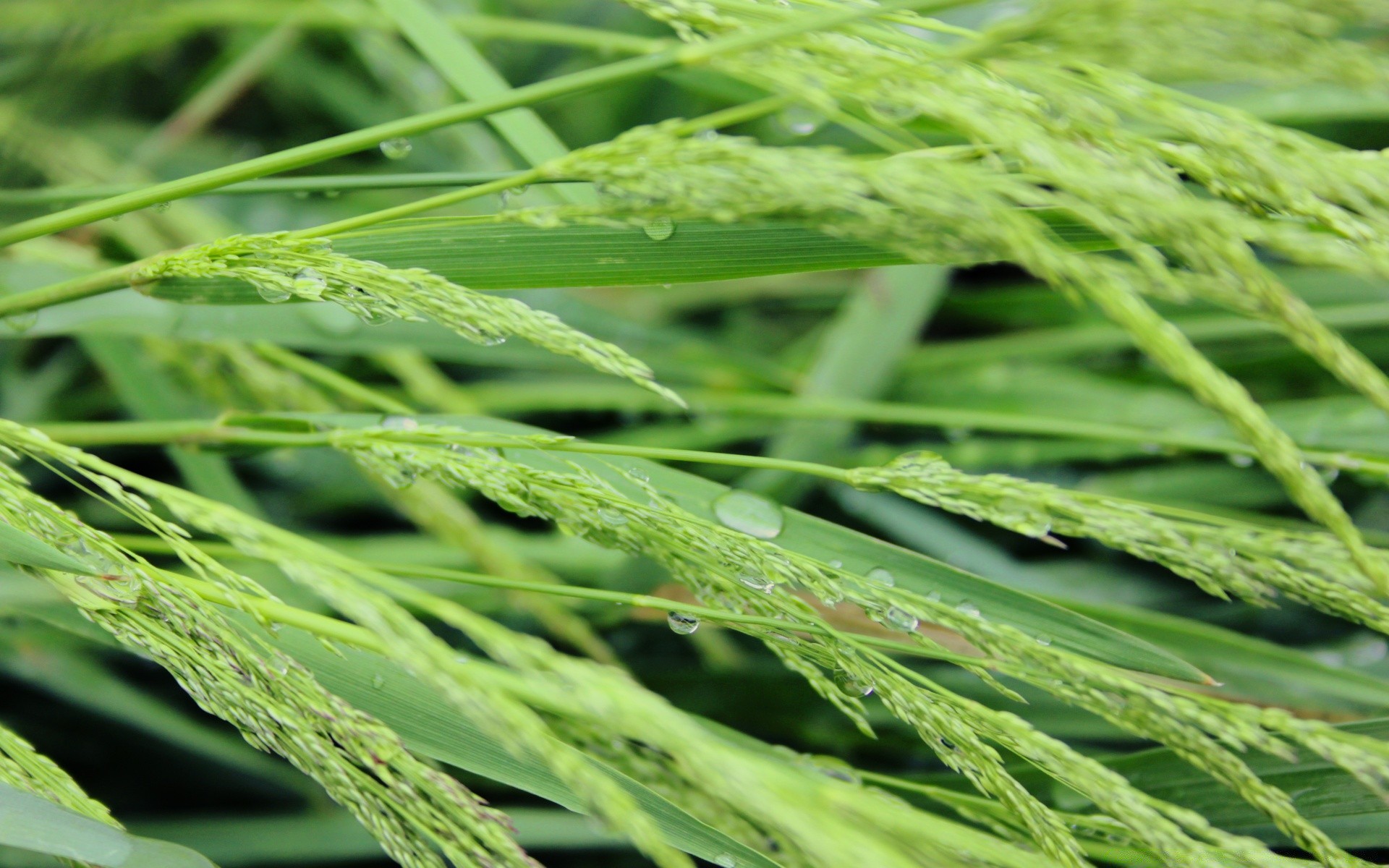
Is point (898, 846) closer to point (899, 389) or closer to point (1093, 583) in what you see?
point (1093, 583)

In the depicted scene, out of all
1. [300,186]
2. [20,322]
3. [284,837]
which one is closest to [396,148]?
[300,186]

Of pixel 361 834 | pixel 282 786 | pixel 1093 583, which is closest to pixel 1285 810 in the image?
pixel 1093 583

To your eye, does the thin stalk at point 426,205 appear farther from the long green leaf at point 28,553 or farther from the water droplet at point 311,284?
the long green leaf at point 28,553

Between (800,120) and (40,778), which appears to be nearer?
(40,778)

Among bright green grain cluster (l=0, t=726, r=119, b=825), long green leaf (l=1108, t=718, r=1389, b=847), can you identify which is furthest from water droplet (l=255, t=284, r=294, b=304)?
long green leaf (l=1108, t=718, r=1389, b=847)

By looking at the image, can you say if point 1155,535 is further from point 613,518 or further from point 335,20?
point 335,20
